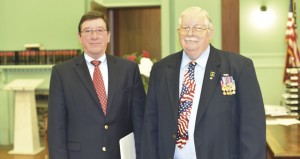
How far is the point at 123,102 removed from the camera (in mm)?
2205

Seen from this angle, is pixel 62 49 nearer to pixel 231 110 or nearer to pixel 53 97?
pixel 53 97

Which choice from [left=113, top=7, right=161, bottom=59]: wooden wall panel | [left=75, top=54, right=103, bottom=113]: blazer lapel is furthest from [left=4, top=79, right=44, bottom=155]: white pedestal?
[left=75, top=54, right=103, bottom=113]: blazer lapel

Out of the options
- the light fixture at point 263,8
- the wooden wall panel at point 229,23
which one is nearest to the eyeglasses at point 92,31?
the wooden wall panel at point 229,23

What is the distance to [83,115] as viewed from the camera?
2.16 meters

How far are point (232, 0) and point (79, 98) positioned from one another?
2606 millimetres

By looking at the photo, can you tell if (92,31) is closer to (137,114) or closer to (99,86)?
(99,86)

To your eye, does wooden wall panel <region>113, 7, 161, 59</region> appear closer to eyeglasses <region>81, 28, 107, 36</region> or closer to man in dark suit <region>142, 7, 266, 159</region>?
eyeglasses <region>81, 28, 107, 36</region>

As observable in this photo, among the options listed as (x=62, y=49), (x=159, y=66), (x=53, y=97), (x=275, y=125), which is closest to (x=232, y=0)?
(x=275, y=125)

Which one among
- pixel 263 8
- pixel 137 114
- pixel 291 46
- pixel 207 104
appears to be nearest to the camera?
pixel 207 104

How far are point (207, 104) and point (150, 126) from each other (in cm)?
35

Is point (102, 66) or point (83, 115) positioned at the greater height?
point (102, 66)

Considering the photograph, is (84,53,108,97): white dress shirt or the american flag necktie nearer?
the american flag necktie

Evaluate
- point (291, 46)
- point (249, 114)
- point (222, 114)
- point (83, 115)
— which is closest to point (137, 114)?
point (83, 115)

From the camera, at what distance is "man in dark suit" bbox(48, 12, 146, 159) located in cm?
215
